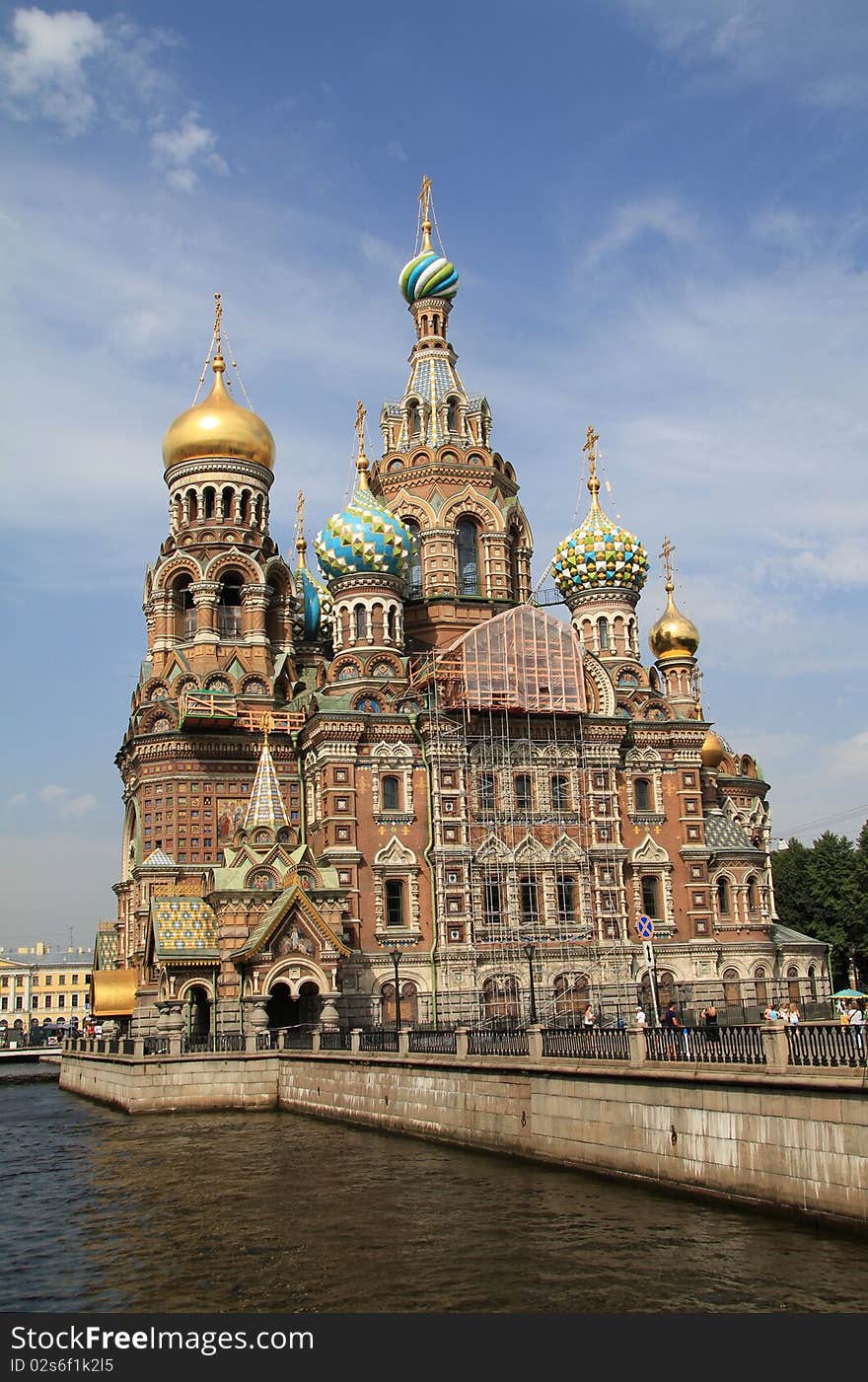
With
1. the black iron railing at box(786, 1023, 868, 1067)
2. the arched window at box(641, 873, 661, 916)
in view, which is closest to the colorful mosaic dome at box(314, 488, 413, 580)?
the arched window at box(641, 873, 661, 916)

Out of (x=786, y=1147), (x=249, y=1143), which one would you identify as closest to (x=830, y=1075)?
(x=786, y=1147)

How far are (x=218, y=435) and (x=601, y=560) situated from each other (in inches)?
580

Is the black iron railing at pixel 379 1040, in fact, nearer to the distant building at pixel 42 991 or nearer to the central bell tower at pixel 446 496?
the central bell tower at pixel 446 496

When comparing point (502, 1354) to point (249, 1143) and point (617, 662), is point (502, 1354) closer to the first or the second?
point (249, 1143)

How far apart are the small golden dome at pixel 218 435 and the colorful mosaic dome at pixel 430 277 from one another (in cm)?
990

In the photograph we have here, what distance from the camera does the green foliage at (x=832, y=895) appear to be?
5288cm

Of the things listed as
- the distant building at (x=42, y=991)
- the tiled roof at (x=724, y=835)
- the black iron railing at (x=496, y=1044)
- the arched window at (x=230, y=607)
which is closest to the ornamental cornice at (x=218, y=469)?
the arched window at (x=230, y=607)

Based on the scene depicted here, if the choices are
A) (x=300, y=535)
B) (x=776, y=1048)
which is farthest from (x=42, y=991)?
(x=776, y=1048)

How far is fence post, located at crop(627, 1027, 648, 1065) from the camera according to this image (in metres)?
19.8

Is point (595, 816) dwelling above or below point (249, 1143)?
above

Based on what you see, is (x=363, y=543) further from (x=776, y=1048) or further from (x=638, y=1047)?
(x=776, y=1048)

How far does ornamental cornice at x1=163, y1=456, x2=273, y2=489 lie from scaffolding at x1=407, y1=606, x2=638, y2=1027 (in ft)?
33.9

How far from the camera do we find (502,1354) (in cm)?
1105

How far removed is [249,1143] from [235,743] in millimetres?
18357
